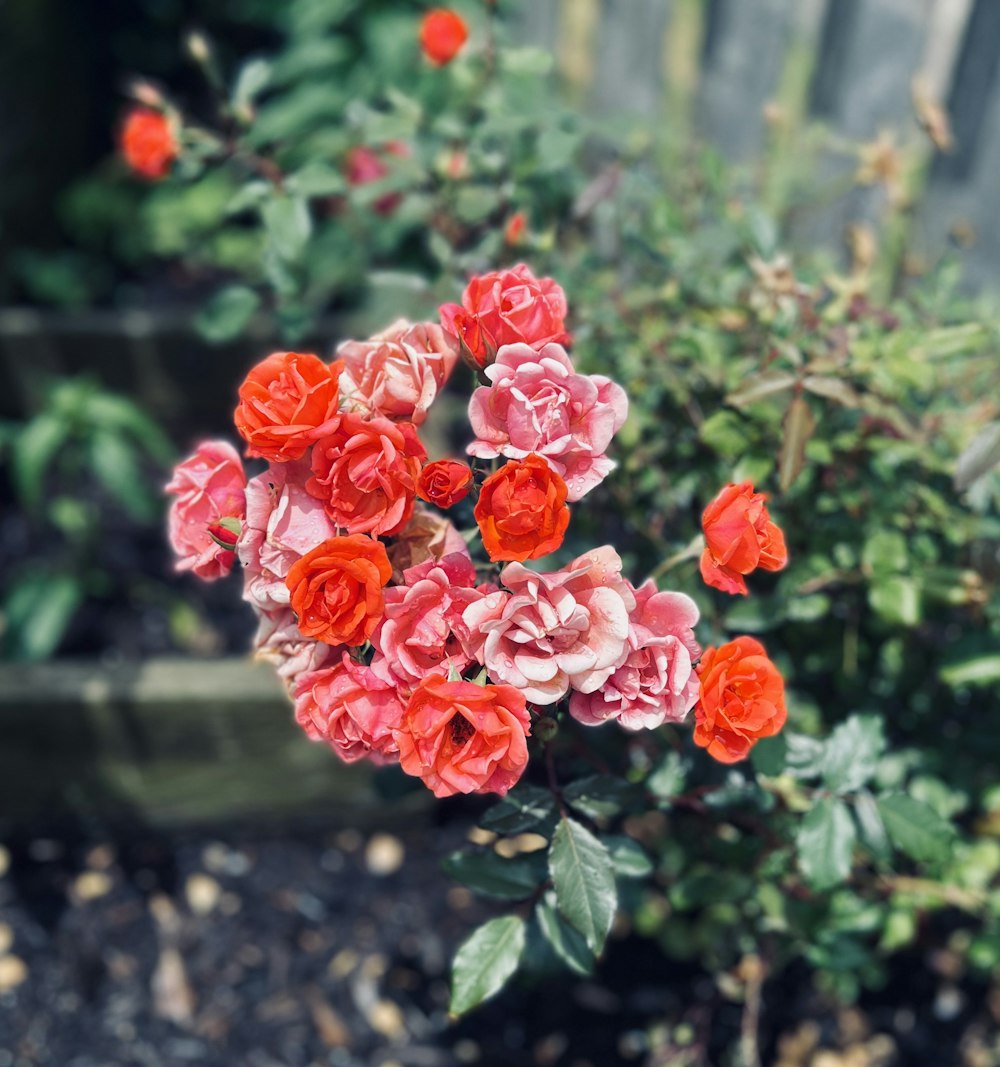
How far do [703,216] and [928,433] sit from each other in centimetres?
87

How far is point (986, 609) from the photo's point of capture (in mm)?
1204

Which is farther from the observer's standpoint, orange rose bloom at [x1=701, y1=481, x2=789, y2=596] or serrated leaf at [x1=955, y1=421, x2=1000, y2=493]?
serrated leaf at [x1=955, y1=421, x2=1000, y2=493]

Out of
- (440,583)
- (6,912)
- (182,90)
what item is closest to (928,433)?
(440,583)

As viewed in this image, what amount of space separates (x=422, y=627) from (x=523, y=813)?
27 centimetres

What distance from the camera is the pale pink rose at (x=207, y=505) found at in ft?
3.03

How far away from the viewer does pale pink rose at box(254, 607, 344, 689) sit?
0.91 metres

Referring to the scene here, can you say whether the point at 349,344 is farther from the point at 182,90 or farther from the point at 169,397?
the point at 182,90

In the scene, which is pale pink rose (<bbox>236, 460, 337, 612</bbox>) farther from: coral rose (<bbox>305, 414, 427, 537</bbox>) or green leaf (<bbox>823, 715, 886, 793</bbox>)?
green leaf (<bbox>823, 715, 886, 793</bbox>)

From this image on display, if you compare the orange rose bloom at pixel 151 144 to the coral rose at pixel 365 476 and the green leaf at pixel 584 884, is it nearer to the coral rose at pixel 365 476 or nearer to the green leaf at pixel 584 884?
the coral rose at pixel 365 476

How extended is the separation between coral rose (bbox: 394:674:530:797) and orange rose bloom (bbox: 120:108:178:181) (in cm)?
96

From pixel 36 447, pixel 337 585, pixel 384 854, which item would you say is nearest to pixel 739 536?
pixel 337 585

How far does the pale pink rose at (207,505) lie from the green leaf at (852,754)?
2.35 ft

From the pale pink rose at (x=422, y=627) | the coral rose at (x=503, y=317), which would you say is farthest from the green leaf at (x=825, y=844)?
the coral rose at (x=503, y=317)

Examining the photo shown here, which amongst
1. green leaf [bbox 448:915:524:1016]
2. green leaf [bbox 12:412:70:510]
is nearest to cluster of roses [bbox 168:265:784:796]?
Result: green leaf [bbox 448:915:524:1016]
